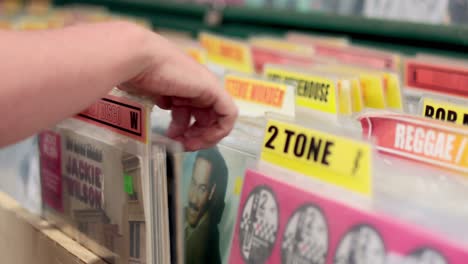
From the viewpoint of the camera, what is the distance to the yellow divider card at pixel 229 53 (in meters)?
1.17

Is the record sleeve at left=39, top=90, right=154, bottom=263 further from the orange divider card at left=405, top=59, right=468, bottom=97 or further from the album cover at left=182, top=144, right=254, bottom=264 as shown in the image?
the orange divider card at left=405, top=59, right=468, bottom=97

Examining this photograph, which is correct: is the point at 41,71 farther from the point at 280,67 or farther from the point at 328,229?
the point at 280,67

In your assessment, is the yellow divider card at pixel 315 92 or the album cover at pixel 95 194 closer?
the album cover at pixel 95 194

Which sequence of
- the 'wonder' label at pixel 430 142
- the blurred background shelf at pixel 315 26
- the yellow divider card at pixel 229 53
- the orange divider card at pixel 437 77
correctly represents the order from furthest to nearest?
the blurred background shelf at pixel 315 26 → the yellow divider card at pixel 229 53 → the orange divider card at pixel 437 77 → the 'wonder' label at pixel 430 142

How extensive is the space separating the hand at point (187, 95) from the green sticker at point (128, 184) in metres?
0.10

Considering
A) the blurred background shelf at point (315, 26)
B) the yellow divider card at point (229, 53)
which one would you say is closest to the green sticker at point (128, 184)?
the yellow divider card at point (229, 53)

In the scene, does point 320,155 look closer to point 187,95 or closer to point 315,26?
point 187,95

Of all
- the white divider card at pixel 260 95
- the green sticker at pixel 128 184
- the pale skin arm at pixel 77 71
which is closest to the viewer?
the pale skin arm at pixel 77 71

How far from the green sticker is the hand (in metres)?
0.10

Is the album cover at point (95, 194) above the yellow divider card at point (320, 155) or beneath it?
beneath

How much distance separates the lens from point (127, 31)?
54cm

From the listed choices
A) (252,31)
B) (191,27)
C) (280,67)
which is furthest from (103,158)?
(191,27)

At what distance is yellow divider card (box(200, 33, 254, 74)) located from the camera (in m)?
1.17

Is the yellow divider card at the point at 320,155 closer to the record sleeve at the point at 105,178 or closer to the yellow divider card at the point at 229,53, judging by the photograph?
the record sleeve at the point at 105,178
